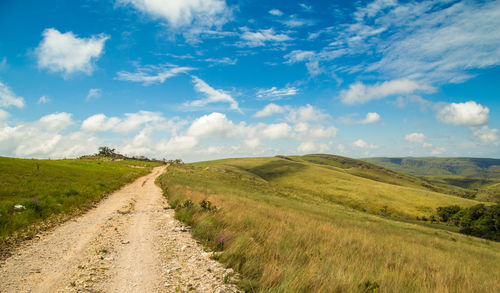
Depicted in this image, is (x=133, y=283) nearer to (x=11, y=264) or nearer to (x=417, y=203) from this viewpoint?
(x=11, y=264)

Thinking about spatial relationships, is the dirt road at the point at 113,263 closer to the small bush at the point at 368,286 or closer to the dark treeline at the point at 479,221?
the small bush at the point at 368,286

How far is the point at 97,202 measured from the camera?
1805 centimetres

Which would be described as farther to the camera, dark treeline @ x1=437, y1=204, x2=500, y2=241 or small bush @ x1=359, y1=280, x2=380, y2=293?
dark treeline @ x1=437, y1=204, x2=500, y2=241

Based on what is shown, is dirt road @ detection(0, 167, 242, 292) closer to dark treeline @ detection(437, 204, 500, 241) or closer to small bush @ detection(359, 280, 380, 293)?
small bush @ detection(359, 280, 380, 293)

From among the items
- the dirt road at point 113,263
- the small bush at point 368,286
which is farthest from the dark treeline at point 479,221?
the dirt road at point 113,263

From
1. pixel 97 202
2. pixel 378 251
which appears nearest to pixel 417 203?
pixel 378 251

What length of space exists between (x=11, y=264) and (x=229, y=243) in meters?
6.28

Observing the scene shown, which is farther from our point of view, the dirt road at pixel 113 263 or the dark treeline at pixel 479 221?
the dark treeline at pixel 479 221

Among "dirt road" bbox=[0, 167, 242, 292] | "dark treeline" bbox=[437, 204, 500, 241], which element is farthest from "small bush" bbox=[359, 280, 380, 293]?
"dark treeline" bbox=[437, 204, 500, 241]

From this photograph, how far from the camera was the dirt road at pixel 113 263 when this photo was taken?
521 centimetres

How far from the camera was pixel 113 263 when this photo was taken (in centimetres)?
652

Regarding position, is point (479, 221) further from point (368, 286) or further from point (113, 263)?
point (113, 263)

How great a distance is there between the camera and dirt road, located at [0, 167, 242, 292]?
5211 mm

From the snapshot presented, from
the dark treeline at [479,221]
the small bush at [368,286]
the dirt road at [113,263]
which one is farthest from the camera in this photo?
the dark treeline at [479,221]
